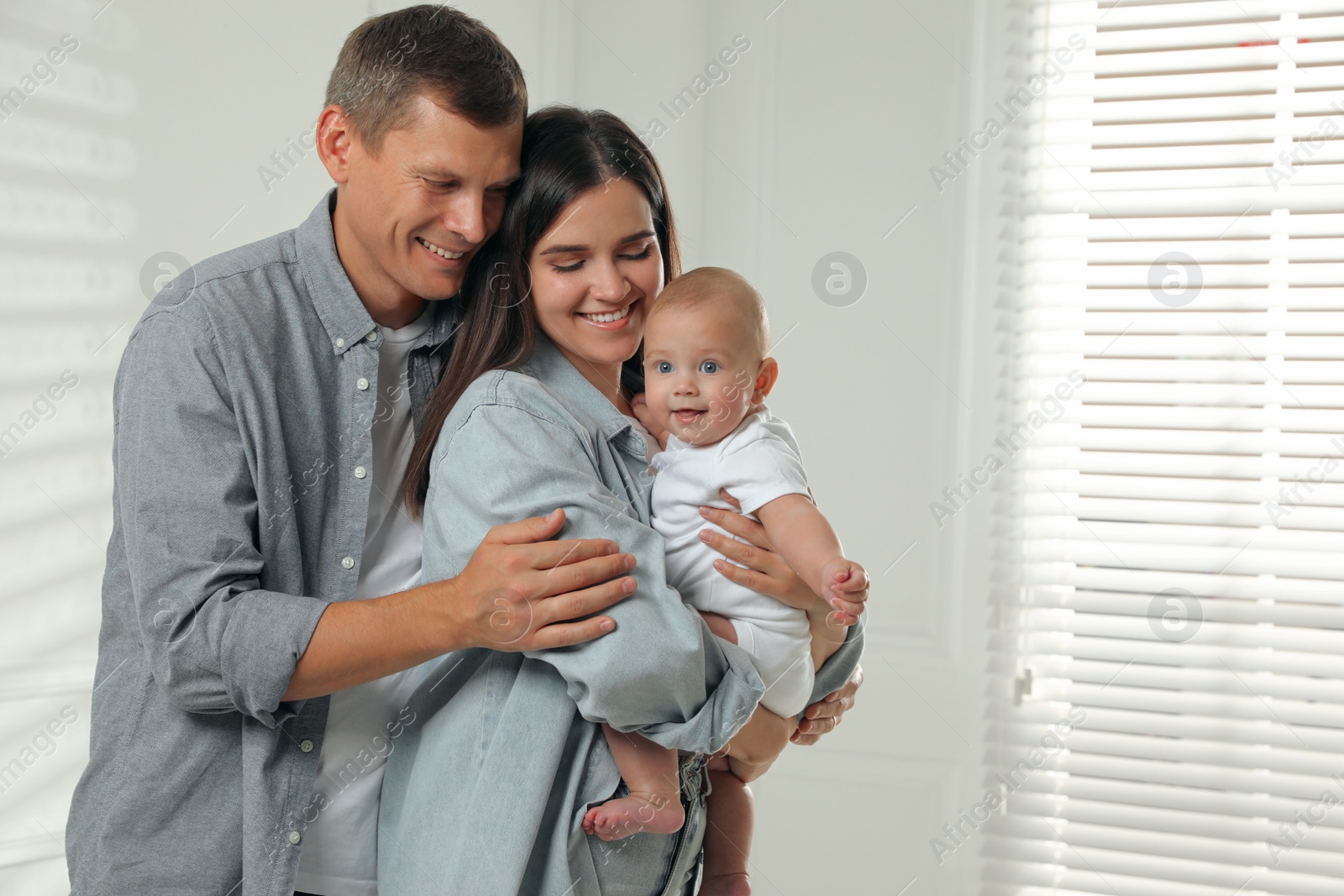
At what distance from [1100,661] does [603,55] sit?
2729 mm

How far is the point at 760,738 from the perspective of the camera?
1.71 m

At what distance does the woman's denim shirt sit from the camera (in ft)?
4.61

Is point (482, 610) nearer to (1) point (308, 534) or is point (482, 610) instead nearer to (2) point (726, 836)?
(1) point (308, 534)

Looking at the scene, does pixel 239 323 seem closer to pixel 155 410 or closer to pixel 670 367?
pixel 155 410

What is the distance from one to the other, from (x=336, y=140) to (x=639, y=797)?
3.82 feet

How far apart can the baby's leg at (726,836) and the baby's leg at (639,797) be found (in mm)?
397

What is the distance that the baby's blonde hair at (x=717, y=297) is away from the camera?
1.65 metres

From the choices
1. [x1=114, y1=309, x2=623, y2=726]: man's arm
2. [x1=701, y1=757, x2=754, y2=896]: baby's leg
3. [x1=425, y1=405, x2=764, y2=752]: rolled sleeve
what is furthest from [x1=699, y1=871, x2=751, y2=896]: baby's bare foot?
[x1=114, y1=309, x2=623, y2=726]: man's arm

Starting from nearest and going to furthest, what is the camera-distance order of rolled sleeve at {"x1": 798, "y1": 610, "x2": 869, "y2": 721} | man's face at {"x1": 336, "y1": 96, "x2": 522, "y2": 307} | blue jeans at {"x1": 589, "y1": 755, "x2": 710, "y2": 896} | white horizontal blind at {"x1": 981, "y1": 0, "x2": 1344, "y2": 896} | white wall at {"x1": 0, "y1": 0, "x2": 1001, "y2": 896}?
blue jeans at {"x1": 589, "y1": 755, "x2": 710, "y2": 896}, man's face at {"x1": 336, "y1": 96, "x2": 522, "y2": 307}, rolled sleeve at {"x1": 798, "y1": 610, "x2": 869, "y2": 721}, white wall at {"x1": 0, "y1": 0, "x2": 1001, "y2": 896}, white horizontal blind at {"x1": 981, "y1": 0, "x2": 1344, "y2": 896}

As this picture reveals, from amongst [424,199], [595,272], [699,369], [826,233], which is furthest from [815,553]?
[826,233]

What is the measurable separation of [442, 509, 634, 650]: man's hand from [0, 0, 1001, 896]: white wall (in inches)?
67.6

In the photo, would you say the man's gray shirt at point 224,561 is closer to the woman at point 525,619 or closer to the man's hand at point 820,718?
the woman at point 525,619

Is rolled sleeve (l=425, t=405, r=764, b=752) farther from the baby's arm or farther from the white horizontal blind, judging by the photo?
the white horizontal blind

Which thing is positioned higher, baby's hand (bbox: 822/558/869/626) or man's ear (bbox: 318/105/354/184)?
man's ear (bbox: 318/105/354/184)
